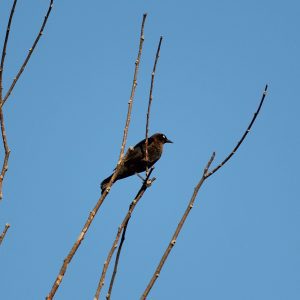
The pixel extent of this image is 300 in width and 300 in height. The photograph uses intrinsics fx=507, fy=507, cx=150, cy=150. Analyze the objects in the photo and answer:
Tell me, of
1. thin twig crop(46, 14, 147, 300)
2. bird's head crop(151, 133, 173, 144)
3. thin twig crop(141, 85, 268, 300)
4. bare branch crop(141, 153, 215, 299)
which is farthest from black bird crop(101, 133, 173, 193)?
bare branch crop(141, 153, 215, 299)

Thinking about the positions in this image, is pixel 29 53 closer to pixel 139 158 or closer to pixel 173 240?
pixel 173 240

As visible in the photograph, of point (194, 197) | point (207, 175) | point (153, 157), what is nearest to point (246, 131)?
point (207, 175)

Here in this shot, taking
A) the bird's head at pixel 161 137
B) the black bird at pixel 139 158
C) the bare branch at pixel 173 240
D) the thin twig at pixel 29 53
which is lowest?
the bare branch at pixel 173 240

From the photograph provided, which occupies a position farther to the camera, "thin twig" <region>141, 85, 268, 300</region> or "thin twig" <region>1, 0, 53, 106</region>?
"thin twig" <region>1, 0, 53, 106</region>

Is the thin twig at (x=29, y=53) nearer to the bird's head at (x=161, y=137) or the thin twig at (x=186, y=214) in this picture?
the thin twig at (x=186, y=214)

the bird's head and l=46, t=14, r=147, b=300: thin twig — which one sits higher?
the bird's head

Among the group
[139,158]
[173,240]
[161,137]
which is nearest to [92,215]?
[173,240]

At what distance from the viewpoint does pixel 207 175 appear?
114 inches

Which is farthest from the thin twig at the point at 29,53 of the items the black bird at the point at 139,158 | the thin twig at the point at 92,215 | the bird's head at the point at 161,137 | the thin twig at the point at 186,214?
the bird's head at the point at 161,137

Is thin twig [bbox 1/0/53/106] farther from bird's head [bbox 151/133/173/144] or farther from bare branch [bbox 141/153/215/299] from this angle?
bird's head [bbox 151/133/173/144]

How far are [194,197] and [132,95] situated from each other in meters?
0.79

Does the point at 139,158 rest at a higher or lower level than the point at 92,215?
higher

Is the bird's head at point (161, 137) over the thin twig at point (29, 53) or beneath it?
over

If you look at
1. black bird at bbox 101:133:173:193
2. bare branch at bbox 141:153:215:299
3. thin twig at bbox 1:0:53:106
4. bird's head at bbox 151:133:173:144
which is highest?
bird's head at bbox 151:133:173:144
